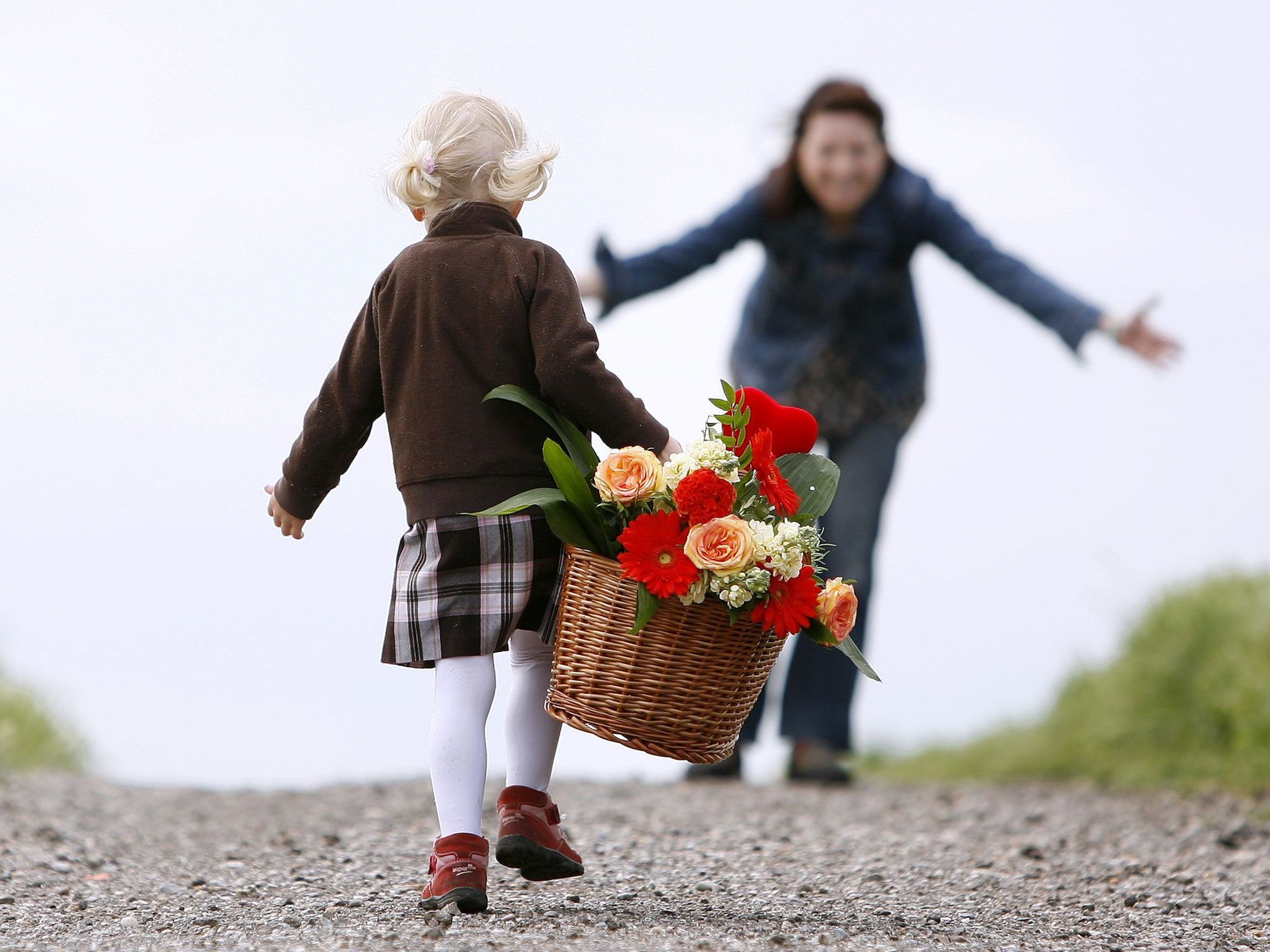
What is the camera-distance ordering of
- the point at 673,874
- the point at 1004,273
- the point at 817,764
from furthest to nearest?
the point at 817,764 → the point at 1004,273 → the point at 673,874

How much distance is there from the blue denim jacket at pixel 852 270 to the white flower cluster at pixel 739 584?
3162mm

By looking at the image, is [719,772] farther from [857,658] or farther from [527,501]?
[527,501]

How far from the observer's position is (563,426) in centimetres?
301

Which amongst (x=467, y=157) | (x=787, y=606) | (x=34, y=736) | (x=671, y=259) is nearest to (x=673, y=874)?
(x=787, y=606)

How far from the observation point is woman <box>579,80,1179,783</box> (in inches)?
233

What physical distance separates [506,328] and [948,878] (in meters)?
2.03

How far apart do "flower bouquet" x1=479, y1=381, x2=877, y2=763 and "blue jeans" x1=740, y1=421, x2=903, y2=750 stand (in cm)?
293

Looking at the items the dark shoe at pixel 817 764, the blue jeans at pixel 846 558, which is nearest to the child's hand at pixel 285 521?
the blue jeans at pixel 846 558

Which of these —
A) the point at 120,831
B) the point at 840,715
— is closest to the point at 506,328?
the point at 120,831

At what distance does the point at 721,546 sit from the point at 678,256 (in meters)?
3.30

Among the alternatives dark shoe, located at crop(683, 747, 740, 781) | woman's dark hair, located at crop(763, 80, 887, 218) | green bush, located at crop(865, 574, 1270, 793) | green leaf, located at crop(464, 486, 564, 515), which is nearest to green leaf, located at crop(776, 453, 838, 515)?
green leaf, located at crop(464, 486, 564, 515)

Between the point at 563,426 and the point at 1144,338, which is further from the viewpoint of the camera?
the point at 1144,338

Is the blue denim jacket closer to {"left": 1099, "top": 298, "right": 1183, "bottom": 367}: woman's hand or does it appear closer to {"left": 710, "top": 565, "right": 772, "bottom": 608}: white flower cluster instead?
{"left": 1099, "top": 298, "right": 1183, "bottom": 367}: woman's hand

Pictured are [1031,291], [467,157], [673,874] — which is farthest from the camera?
[1031,291]
